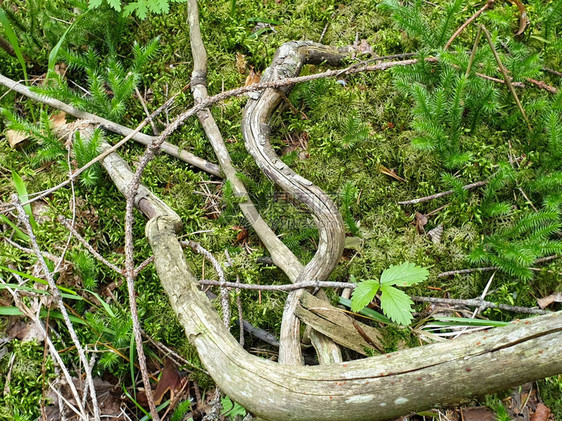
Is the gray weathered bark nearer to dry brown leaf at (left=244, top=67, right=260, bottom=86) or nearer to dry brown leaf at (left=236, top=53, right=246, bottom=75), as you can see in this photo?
dry brown leaf at (left=244, top=67, right=260, bottom=86)

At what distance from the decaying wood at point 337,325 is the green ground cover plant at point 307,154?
0.58 feet

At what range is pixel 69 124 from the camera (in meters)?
3.90

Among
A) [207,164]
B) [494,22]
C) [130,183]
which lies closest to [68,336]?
[130,183]

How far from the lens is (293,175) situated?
351 cm

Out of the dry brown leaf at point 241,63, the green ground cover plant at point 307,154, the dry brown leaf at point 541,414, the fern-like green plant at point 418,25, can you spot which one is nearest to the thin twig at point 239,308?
the green ground cover plant at point 307,154

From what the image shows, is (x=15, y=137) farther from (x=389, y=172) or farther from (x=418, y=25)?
(x=418, y=25)

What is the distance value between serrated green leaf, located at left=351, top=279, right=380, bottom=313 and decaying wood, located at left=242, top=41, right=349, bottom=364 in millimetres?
367

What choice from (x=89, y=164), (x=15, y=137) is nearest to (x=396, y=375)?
(x=89, y=164)

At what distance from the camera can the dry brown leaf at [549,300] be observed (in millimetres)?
3342

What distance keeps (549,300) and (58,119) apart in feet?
14.6

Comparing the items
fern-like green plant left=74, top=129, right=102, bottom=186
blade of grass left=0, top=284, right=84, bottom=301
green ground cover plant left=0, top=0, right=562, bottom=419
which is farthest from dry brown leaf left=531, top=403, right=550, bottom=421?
fern-like green plant left=74, top=129, right=102, bottom=186

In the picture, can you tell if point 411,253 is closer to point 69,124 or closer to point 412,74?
point 412,74

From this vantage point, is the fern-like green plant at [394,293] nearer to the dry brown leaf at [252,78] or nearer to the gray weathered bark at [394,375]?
the gray weathered bark at [394,375]

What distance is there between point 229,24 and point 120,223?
7.35 feet
